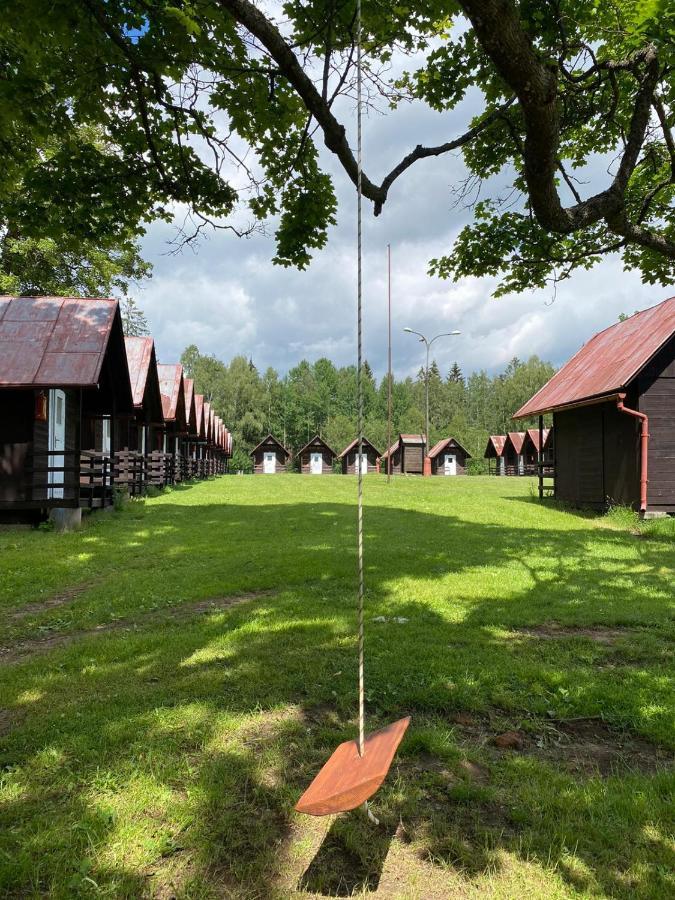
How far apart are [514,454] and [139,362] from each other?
4735cm

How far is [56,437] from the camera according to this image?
13.0 m

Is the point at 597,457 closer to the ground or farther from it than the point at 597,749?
farther from it

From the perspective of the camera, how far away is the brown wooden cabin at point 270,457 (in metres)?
61.2

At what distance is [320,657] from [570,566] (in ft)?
18.4

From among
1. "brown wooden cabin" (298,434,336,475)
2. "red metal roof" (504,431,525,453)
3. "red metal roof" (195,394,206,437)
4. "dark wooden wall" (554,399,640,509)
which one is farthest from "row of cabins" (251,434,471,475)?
"dark wooden wall" (554,399,640,509)

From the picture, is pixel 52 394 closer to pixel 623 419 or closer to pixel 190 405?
pixel 623 419

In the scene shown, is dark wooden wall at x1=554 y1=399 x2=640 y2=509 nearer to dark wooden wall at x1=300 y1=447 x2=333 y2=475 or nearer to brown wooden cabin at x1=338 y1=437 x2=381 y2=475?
brown wooden cabin at x1=338 y1=437 x2=381 y2=475

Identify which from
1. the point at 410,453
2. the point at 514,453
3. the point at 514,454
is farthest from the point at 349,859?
the point at 514,454

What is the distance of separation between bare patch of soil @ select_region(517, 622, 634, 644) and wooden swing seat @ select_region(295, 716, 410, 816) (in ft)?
9.92

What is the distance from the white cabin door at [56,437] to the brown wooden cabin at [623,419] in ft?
49.0

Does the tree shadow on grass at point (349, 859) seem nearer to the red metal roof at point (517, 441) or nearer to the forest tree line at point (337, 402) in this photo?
the red metal roof at point (517, 441)

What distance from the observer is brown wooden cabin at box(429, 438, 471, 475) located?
56656 millimetres

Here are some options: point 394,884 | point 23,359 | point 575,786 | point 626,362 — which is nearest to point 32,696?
point 394,884

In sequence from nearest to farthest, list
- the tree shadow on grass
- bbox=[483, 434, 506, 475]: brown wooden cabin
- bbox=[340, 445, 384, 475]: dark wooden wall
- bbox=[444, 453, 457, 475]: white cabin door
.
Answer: the tree shadow on grass → bbox=[444, 453, 457, 475]: white cabin door → bbox=[340, 445, 384, 475]: dark wooden wall → bbox=[483, 434, 506, 475]: brown wooden cabin
